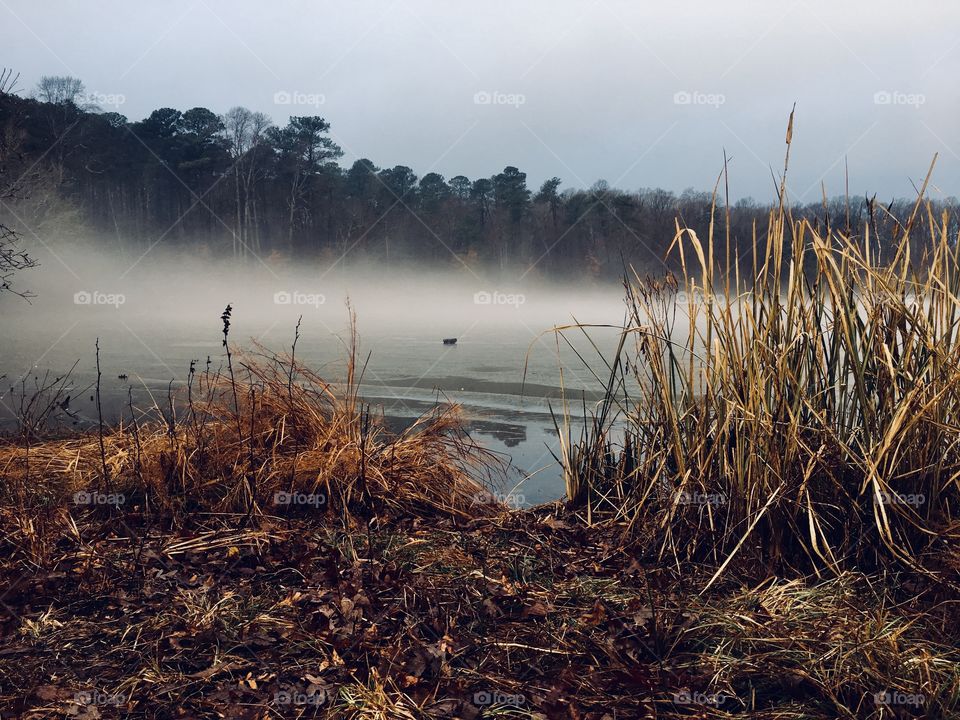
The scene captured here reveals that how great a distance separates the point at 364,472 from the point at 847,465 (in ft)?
7.27

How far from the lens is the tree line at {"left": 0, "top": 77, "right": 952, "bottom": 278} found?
41.3 metres

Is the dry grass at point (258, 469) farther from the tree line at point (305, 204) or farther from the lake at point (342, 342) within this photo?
the tree line at point (305, 204)

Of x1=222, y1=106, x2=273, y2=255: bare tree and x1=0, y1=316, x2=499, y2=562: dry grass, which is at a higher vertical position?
x1=222, y1=106, x2=273, y2=255: bare tree

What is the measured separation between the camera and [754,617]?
8.71ft

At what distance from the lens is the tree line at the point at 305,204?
136 feet

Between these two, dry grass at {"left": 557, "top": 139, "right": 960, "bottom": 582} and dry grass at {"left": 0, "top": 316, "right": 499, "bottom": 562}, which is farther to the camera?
dry grass at {"left": 0, "top": 316, "right": 499, "bottom": 562}

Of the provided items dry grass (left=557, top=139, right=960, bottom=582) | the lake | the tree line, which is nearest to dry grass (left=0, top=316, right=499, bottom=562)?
the lake

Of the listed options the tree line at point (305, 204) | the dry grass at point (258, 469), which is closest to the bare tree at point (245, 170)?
the tree line at point (305, 204)

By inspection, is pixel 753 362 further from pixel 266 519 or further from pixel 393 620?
pixel 266 519

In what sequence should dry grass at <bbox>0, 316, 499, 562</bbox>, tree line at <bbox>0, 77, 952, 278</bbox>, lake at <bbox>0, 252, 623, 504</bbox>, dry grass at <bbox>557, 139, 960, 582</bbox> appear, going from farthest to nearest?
tree line at <bbox>0, 77, 952, 278</bbox> < lake at <bbox>0, 252, 623, 504</bbox> < dry grass at <bbox>0, 316, 499, 562</bbox> < dry grass at <bbox>557, 139, 960, 582</bbox>

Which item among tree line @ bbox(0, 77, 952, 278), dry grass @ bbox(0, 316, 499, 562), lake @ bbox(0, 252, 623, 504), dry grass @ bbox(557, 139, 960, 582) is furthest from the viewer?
tree line @ bbox(0, 77, 952, 278)

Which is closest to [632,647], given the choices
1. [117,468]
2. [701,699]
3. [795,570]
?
[701,699]

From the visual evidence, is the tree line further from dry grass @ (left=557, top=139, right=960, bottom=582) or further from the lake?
dry grass @ (left=557, top=139, right=960, bottom=582)

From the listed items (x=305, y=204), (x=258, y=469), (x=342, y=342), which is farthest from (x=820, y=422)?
(x=305, y=204)
